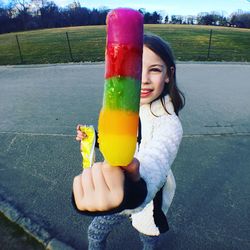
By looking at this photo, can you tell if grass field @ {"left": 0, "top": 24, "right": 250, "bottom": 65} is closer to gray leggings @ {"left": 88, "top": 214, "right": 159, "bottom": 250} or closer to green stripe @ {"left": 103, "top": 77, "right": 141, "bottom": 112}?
gray leggings @ {"left": 88, "top": 214, "right": 159, "bottom": 250}

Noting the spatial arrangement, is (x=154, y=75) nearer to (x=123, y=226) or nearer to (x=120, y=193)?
(x=120, y=193)

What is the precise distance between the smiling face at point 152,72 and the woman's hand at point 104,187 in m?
0.81

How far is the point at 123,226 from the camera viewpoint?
9.43 ft

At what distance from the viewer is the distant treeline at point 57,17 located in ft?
161

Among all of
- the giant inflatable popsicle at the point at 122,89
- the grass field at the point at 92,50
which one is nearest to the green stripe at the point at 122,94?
the giant inflatable popsicle at the point at 122,89

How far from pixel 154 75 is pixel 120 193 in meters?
0.87

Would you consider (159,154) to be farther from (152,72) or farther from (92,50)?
(92,50)

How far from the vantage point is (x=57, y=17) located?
179ft

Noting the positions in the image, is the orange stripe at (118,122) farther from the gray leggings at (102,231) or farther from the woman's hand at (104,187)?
the gray leggings at (102,231)

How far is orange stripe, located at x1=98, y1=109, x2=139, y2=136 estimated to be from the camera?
2.51 feet

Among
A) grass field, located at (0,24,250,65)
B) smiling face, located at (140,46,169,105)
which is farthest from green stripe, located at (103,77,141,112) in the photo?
grass field, located at (0,24,250,65)

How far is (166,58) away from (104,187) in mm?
979

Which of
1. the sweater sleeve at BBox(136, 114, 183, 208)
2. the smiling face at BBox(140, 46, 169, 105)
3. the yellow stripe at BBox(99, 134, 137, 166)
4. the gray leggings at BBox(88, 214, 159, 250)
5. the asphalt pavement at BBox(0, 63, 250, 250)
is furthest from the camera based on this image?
the asphalt pavement at BBox(0, 63, 250, 250)

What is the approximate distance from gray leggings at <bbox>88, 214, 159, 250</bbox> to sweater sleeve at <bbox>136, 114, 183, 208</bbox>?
533 mm
